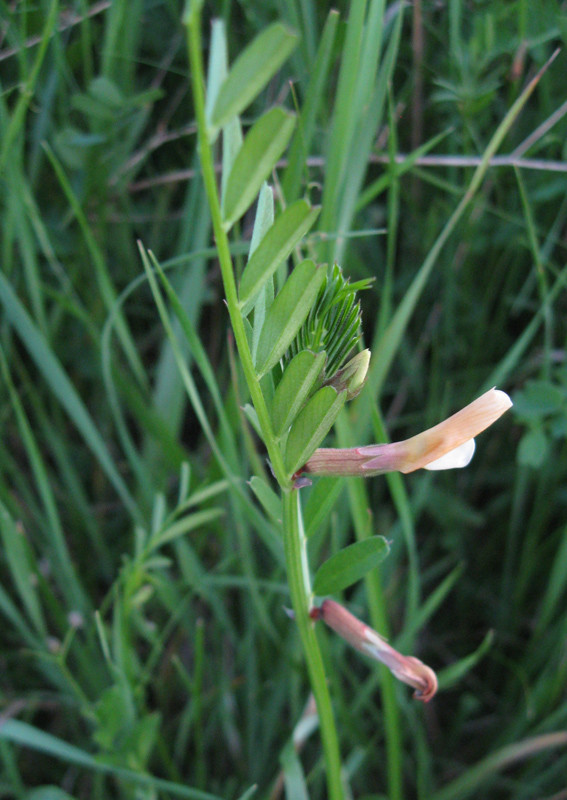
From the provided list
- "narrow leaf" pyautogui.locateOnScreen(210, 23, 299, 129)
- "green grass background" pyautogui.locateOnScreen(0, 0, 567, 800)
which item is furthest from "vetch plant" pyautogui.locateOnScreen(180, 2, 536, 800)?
"green grass background" pyautogui.locateOnScreen(0, 0, 567, 800)

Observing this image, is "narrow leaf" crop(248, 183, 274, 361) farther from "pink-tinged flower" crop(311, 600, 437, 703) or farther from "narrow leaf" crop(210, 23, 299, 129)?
"pink-tinged flower" crop(311, 600, 437, 703)

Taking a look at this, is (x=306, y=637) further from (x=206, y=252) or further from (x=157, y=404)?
(x=157, y=404)

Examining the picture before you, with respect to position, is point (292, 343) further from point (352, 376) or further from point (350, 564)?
point (350, 564)

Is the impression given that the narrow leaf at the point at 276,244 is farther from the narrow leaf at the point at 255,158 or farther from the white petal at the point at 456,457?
the white petal at the point at 456,457

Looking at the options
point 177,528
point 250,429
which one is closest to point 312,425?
point 177,528

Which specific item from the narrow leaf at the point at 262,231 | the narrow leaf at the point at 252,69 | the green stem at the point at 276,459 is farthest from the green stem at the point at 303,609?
the narrow leaf at the point at 252,69

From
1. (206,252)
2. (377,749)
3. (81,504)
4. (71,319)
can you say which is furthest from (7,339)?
(377,749)

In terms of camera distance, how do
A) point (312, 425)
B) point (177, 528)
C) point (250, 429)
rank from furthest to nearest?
point (250, 429)
point (177, 528)
point (312, 425)
